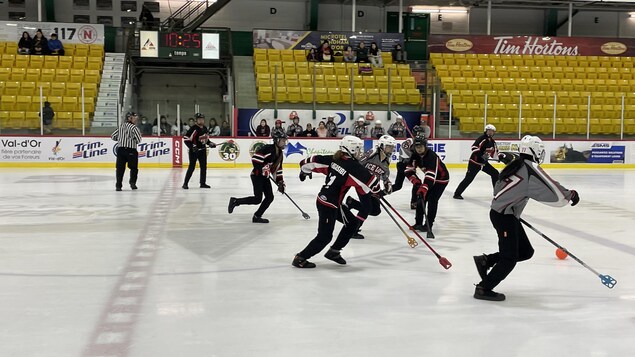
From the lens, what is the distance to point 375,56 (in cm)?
2431

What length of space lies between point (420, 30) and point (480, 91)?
5.58m

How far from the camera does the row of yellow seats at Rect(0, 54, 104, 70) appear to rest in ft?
74.7

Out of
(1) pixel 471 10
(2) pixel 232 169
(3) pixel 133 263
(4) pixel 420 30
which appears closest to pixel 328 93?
(2) pixel 232 169

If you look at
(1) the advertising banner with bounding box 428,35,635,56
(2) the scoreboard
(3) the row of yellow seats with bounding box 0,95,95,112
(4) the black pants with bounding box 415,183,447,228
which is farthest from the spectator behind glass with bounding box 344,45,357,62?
(4) the black pants with bounding box 415,183,447,228

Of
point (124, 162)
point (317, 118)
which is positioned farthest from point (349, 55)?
point (124, 162)

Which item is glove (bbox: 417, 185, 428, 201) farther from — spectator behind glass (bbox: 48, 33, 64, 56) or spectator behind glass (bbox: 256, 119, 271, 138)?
spectator behind glass (bbox: 48, 33, 64, 56)

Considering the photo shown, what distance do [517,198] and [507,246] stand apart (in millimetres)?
353

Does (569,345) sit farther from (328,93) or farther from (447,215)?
(328,93)

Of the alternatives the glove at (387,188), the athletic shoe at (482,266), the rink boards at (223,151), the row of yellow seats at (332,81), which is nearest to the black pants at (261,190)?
the glove at (387,188)

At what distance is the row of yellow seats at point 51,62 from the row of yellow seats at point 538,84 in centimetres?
1185

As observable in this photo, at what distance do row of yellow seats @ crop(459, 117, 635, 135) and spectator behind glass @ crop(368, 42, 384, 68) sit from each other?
440 cm

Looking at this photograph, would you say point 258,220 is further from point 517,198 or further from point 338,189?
point 517,198

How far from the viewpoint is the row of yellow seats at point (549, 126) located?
20.8 m

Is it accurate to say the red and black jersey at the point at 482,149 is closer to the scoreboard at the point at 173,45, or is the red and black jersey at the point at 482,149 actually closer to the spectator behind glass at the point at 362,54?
the spectator behind glass at the point at 362,54
